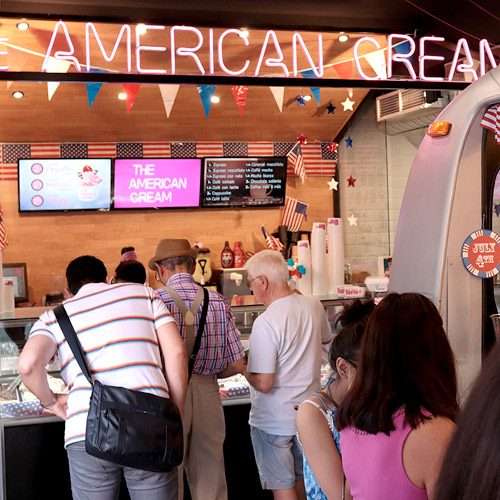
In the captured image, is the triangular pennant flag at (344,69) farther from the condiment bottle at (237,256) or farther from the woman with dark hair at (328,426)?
the condiment bottle at (237,256)

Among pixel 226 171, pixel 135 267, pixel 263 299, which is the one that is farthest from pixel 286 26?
pixel 263 299

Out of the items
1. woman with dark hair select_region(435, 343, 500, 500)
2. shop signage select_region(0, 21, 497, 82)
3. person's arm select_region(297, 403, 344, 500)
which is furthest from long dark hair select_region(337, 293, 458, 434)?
shop signage select_region(0, 21, 497, 82)

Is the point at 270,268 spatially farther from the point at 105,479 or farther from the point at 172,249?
the point at 105,479

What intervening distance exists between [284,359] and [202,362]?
0.40 metres

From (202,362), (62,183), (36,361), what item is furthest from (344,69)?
(62,183)

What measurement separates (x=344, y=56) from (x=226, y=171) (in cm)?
372

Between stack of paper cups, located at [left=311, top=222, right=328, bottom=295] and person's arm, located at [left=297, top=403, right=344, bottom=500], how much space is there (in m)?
2.60

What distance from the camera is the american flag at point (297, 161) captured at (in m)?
8.70

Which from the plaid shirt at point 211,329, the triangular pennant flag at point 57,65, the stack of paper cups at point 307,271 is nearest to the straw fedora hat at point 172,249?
the plaid shirt at point 211,329

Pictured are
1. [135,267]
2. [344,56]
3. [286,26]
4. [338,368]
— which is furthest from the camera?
[286,26]

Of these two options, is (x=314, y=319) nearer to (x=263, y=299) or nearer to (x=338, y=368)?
(x=263, y=299)

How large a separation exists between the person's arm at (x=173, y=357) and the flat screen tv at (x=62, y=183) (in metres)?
5.80

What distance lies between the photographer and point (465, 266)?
134 inches

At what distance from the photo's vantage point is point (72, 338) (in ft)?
8.52
